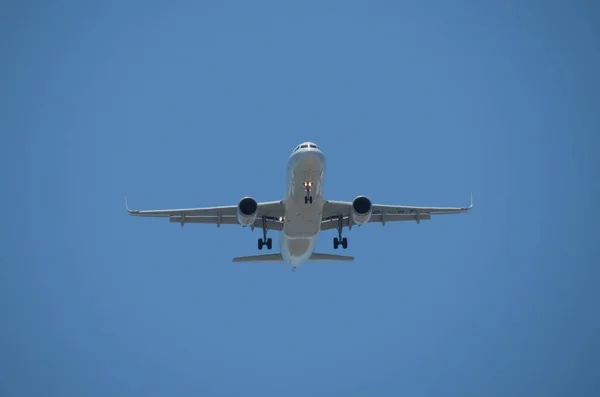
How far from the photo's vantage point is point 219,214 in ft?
141

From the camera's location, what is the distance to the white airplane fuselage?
3712 cm

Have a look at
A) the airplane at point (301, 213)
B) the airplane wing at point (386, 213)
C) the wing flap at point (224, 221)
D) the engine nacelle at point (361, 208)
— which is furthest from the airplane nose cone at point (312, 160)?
the wing flap at point (224, 221)

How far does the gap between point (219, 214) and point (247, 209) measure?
4061mm

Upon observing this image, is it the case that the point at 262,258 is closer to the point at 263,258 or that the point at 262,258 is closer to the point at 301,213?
the point at 263,258

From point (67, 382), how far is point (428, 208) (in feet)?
339

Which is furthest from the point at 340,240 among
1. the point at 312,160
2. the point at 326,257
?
the point at 312,160

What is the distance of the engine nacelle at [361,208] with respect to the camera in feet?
131

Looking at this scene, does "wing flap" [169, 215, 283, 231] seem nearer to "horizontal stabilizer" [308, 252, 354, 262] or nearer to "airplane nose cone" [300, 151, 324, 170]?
"horizontal stabilizer" [308, 252, 354, 262]

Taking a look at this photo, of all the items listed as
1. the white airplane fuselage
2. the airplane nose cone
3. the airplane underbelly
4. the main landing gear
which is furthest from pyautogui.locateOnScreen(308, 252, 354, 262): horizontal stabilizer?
the airplane nose cone

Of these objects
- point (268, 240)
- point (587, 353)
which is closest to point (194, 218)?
point (268, 240)

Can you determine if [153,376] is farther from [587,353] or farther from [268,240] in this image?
[268,240]

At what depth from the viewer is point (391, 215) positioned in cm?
4503

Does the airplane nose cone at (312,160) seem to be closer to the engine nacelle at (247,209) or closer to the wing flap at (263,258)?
the engine nacelle at (247,209)

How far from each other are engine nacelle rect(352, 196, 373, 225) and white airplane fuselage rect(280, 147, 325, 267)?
163cm
